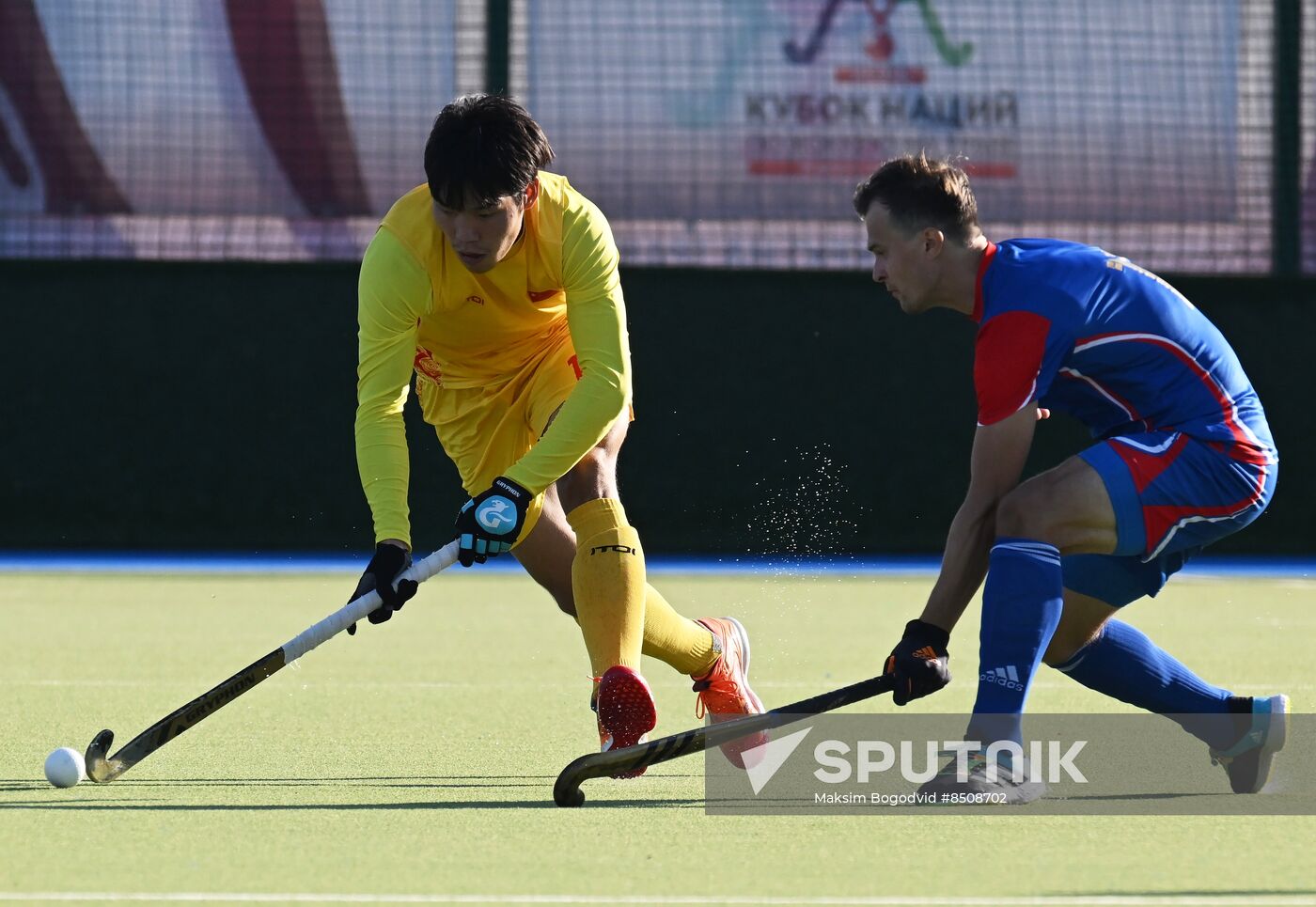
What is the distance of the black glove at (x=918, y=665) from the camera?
3.41 m

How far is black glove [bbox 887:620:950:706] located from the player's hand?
0.70 meters

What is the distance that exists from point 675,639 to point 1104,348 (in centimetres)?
106

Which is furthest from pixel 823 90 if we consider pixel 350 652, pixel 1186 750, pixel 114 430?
pixel 1186 750

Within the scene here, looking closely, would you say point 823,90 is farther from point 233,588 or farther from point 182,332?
point 233,588

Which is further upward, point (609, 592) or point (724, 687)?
point (609, 592)

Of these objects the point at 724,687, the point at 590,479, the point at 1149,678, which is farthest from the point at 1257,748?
the point at 590,479

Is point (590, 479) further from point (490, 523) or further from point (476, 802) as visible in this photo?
point (476, 802)

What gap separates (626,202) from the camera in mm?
10219

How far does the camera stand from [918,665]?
341 cm

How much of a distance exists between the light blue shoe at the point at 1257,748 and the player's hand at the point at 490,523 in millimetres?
1297

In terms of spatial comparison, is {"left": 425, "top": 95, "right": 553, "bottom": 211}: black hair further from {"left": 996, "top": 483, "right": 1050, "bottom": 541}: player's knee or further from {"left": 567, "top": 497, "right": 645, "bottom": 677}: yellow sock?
{"left": 996, "top": 483, "right": 1050, "bottom": 541}: player's knee

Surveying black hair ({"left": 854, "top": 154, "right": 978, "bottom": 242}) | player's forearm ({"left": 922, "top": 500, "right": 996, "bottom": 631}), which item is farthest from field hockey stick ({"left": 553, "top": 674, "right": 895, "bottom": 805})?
black hair ({"left": 854, "top": 154, "right": 978, "bottom": 242})

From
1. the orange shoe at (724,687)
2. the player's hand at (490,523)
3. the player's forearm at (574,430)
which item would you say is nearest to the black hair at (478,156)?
the player's forearm at (574,430)

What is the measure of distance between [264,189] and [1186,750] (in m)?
6.99
